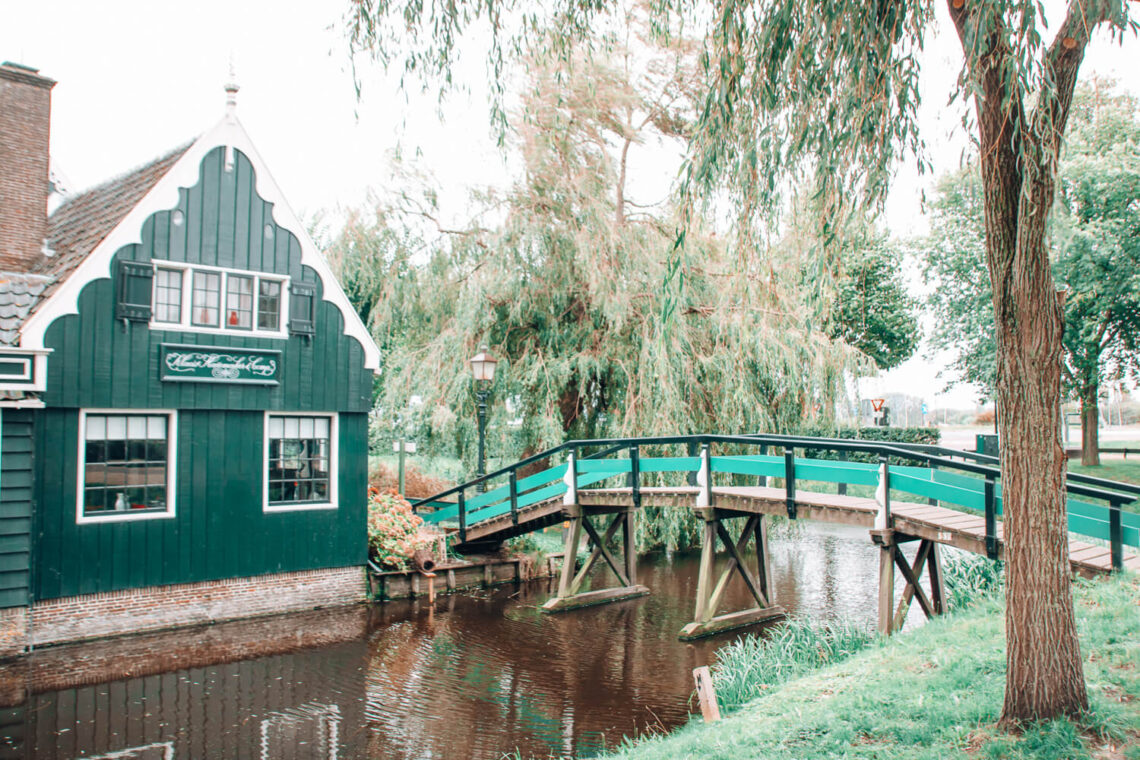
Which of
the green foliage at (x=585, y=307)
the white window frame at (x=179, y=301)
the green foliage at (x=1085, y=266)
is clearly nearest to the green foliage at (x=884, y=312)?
the green foliage at (x=1085, y=266)

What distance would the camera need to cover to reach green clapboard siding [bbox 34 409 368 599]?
35.2 feet

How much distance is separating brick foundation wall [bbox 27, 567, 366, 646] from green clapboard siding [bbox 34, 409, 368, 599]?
0.15 m

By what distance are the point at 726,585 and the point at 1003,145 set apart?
8.50m

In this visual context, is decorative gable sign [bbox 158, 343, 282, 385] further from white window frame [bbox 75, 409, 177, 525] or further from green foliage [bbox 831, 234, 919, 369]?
green foliage [bbox 831, 234, 919, 369]

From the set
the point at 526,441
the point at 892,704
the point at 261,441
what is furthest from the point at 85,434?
the point at 892,704

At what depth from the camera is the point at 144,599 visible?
11.4 m

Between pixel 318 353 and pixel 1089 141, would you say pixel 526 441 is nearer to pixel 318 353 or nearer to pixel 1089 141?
pixel 318 353

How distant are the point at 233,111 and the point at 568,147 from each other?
19.0 ft

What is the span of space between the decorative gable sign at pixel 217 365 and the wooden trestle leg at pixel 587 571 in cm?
520

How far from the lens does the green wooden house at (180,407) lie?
34.9ft

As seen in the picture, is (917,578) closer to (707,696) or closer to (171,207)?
(707,696)

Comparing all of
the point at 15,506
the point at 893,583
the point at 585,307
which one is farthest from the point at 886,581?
the point at 15,506

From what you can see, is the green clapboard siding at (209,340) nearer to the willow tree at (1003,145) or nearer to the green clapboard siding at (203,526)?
the green clapboard siding at (203,526)

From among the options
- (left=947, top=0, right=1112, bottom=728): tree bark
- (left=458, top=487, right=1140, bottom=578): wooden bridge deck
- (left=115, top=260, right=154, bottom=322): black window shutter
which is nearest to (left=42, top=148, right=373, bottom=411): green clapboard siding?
(left=115, top=260, right=154, bottom=322): black window shutter
